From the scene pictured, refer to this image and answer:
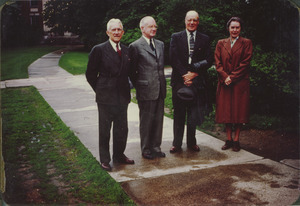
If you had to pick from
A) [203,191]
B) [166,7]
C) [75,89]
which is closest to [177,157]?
[203,191]

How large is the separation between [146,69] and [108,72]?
592 mm

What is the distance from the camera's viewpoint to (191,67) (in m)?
4.88

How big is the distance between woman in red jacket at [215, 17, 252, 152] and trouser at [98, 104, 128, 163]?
162 centimetres

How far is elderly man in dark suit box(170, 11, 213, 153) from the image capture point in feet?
15.9

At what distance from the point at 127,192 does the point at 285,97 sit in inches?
157

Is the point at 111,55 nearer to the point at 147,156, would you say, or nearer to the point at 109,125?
the point at 109,125

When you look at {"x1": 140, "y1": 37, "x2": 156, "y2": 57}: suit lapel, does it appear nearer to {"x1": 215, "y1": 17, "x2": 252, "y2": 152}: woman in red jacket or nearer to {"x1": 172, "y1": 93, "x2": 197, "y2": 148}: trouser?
{"x1": 172, "y1": 93, "x2": 197, "y2": 148}: trouser

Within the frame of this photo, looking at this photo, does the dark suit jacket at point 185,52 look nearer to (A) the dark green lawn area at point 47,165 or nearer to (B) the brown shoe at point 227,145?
(B) the brown shoe at point 227,145

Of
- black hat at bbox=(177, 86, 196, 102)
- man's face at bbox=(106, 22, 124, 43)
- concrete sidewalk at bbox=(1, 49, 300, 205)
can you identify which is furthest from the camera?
black hat at bbox=(177, 86, 196, 102)

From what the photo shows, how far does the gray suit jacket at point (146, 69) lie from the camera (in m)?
4.59

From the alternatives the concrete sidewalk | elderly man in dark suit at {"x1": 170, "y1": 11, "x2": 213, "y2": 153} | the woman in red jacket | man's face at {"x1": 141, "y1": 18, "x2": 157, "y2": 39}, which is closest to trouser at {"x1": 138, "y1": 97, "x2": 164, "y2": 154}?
the concrete sidewalk

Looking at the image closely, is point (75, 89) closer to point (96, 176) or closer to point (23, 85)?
point (23, 85)

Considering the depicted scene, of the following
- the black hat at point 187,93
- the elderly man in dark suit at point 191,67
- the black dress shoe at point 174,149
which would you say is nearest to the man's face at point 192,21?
the elderly man in dark suit at point 191,67

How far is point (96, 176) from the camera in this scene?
423 centimetres
